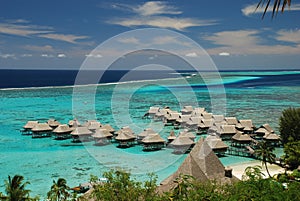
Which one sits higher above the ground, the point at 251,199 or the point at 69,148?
the point at 251,199

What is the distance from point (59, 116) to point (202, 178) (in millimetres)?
28524

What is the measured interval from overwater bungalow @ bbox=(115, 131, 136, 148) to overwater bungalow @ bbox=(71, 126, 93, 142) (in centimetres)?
259

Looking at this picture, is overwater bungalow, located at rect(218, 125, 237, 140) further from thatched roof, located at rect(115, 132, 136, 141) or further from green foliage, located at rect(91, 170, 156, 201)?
green foliage, located at rect(91, 170, 156, 201)

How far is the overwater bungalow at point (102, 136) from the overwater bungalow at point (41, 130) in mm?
5096

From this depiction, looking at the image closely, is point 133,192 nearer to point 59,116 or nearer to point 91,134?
point 91,134

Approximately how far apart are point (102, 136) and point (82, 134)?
1.99 metres

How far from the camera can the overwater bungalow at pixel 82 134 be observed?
22969 millimetres

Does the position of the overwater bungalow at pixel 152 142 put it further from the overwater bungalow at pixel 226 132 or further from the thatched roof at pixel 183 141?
the overwater bungalow at pixel 226 132

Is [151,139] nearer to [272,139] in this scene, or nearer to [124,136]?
[124,136]

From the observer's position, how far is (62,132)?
78.6 ft

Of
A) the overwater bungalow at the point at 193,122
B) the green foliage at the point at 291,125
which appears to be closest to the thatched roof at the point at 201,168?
the green foliage at the point at 291,125

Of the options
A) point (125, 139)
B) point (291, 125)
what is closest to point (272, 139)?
Result: point (291, 125)

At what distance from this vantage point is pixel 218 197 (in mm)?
4484

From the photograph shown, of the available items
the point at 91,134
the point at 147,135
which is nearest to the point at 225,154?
the point at 147,135
